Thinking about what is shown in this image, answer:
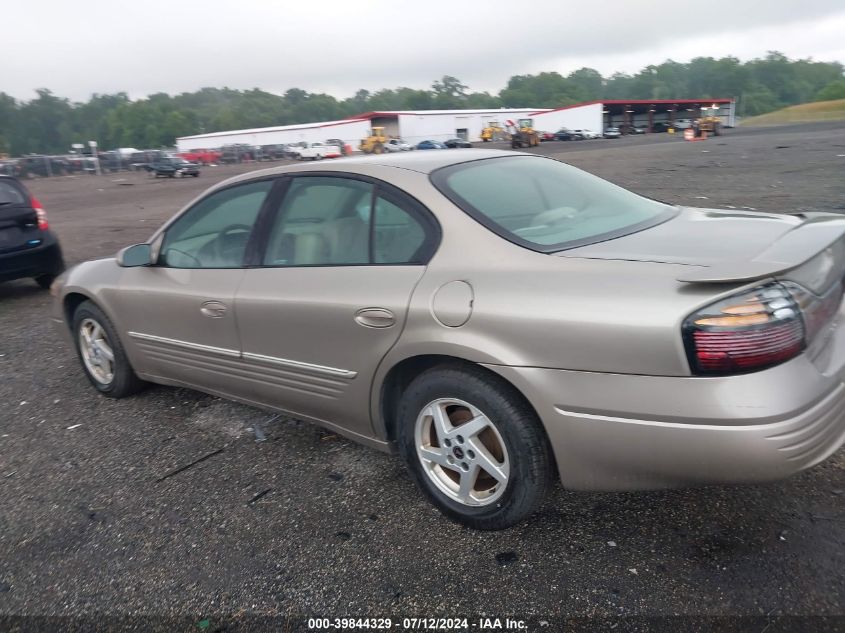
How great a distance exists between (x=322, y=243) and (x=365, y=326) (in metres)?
0.59

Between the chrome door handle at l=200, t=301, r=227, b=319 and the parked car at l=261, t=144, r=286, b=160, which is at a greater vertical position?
the chrome door handle at l=200, t=301, r=227, b=319

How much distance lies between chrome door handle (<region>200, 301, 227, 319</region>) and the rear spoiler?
2.28 metres

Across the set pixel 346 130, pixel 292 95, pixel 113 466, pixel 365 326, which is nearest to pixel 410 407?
pixel 365 326

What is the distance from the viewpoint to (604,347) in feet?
7.32

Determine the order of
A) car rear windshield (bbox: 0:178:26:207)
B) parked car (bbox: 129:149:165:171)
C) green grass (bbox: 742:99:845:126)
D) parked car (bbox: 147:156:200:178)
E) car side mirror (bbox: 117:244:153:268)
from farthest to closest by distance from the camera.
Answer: green grass (bbox: 742:99:845:126)
parked car (bbox: 129:149:165:171)
parked car (bbox: 147:156:200:178)
car rear windshield (bbox: 0:178:26:207)
car side mirror (bbox: 117:244:153:268)

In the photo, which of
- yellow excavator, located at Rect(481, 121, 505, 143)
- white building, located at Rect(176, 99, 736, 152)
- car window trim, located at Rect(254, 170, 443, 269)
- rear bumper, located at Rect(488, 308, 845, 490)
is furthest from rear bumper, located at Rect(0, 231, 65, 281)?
yellow excavator, located at Rect(481, 121, 505, 143)

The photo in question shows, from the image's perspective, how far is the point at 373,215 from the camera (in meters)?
3.03

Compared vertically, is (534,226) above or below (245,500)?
above

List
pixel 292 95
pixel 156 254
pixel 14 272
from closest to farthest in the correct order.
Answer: pixel 156 254 → pixel 14 272 → pixel 292 95

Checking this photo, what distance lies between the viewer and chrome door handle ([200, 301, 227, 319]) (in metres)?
3.46

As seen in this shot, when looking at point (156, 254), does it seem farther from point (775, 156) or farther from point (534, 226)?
point (775, 156)

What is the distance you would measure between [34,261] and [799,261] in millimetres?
7838

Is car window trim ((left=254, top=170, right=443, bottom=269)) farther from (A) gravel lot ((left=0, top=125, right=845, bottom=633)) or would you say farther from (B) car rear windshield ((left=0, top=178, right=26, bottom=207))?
(B) car rear windshield ((left=0, top=178, right=26, bottom=207))

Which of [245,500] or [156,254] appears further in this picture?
[156,254]
